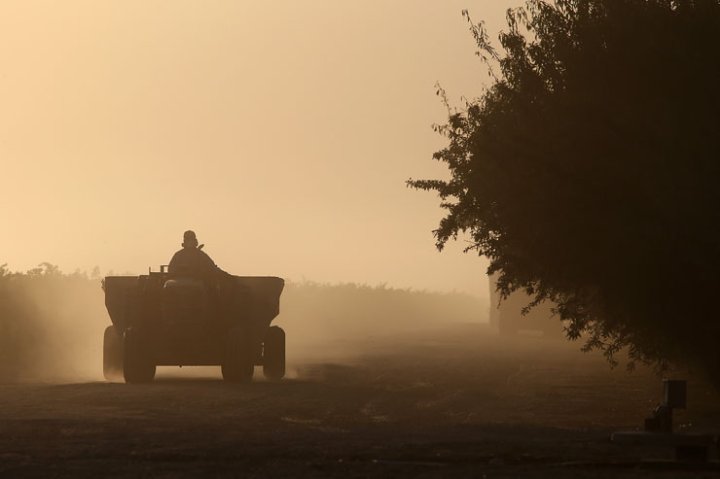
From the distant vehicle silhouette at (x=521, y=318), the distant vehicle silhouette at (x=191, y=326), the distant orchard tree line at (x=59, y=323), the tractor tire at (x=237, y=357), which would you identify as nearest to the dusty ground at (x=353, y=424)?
the tractor tire at (x=237, y=357)

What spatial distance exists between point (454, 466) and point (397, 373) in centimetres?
1678

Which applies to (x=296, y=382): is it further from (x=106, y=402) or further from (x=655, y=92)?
(x=655, y=92)

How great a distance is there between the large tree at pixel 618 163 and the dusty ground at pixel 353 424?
5.47ft

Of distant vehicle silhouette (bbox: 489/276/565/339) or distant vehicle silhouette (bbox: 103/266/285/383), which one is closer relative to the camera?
distant vehicle silhouette (bbox: 103/266/285/383)

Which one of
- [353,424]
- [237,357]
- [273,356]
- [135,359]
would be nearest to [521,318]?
[273,356]

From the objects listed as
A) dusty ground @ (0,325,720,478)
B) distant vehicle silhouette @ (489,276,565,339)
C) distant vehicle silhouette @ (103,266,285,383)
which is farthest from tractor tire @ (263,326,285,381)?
distant vehicle silhouette @ (489,276,565,339)

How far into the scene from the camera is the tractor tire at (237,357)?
25.3 meters

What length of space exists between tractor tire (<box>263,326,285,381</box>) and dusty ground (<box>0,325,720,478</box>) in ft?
1.10

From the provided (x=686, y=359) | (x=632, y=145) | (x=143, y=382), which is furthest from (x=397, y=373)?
(x=632, y=145)

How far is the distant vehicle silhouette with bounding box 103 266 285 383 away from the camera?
2530cm

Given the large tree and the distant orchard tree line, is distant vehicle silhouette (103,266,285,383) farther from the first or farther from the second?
the large tree

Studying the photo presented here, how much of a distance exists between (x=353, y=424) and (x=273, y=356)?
33.1 feet

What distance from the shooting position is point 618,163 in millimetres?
20250

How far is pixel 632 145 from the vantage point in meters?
20.4
